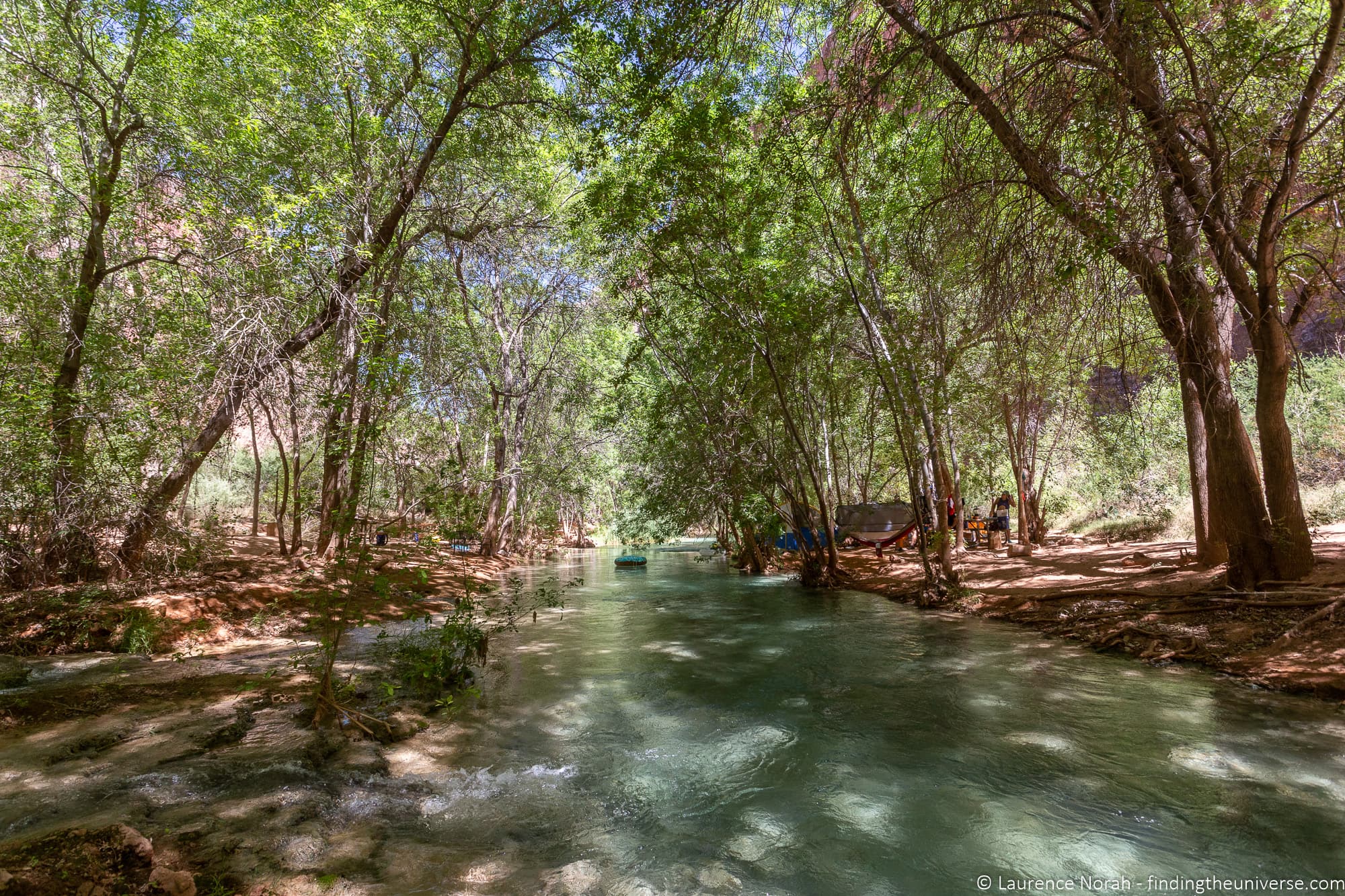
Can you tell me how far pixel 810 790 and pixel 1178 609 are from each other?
569cm

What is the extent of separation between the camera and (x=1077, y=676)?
5.70 meters

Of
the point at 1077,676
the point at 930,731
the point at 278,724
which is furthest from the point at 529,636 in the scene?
the point at 1077,676

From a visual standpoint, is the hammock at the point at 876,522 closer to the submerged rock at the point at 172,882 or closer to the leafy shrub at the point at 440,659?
the leafy shrub at the point at 440,659

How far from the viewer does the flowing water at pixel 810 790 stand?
2.78 meters

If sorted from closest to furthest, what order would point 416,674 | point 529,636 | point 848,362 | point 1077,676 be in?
1. point 416,674
2. point 1077,676
3. point 529,636
4. point 848,362

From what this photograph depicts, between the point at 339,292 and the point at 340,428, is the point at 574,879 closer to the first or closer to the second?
the point at 340,428

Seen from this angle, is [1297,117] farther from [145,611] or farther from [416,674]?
[145,611]

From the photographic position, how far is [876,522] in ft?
48.2

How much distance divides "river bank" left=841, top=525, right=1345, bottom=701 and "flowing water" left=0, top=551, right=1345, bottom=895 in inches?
18.0

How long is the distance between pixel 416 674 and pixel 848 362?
12944 mm

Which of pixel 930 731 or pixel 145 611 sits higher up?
pixel 145 611

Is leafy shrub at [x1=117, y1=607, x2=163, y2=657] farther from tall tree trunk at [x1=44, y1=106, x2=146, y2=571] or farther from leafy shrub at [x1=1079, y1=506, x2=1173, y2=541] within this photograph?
leafy shrub at [x1=1079, y1=506, x2=1173, y2=541]

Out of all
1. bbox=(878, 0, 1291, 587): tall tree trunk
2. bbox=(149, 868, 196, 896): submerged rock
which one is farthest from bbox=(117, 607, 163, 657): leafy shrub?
bbox=(878, 0, 1291, 587): tall tree trunk

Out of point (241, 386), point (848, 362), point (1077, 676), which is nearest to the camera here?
point (1077, 676)
